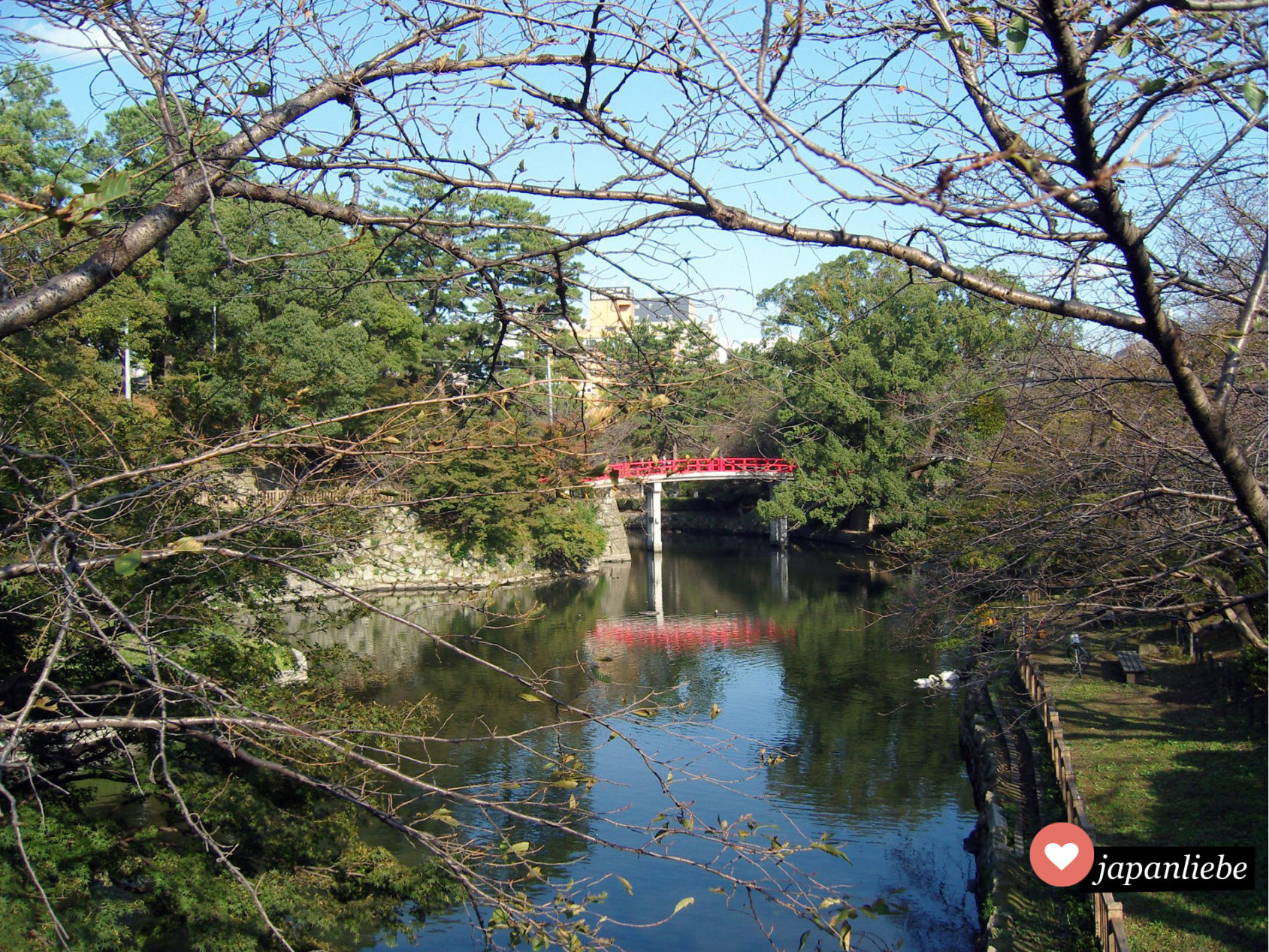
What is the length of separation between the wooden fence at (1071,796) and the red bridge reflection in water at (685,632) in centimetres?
641

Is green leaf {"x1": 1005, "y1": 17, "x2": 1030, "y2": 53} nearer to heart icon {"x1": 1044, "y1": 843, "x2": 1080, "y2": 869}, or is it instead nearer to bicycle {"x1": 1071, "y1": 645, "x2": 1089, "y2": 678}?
heart icon {"x1": 1044, "y1": 843, "x2": 1080, "y2": 869}

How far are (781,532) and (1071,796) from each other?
2513cm

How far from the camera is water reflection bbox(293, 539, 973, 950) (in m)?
8.12

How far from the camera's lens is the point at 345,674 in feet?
43.4

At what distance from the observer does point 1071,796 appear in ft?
23.2

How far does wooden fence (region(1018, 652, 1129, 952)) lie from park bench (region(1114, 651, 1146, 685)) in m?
0.92

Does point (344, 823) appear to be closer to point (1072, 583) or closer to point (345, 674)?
point (1072, 583)

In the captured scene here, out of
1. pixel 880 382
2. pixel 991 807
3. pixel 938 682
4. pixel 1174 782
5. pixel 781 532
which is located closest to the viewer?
pixel 1174 782

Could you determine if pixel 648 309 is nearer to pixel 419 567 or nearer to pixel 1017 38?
pixel 1017 38

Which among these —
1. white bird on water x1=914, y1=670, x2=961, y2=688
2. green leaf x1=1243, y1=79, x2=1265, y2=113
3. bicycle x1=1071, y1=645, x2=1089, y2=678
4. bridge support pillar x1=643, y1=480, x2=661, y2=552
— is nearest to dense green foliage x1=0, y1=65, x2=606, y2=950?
green leaf x1=1243, y1=79, x2=1265, y2=113

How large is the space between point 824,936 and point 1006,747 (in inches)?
165

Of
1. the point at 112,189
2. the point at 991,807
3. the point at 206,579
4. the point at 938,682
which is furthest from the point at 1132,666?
the point at 112,189

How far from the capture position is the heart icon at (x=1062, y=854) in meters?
6.15

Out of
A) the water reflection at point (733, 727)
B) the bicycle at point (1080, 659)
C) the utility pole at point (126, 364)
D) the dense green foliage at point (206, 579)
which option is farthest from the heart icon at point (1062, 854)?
the utility pole at point (126, 364)
